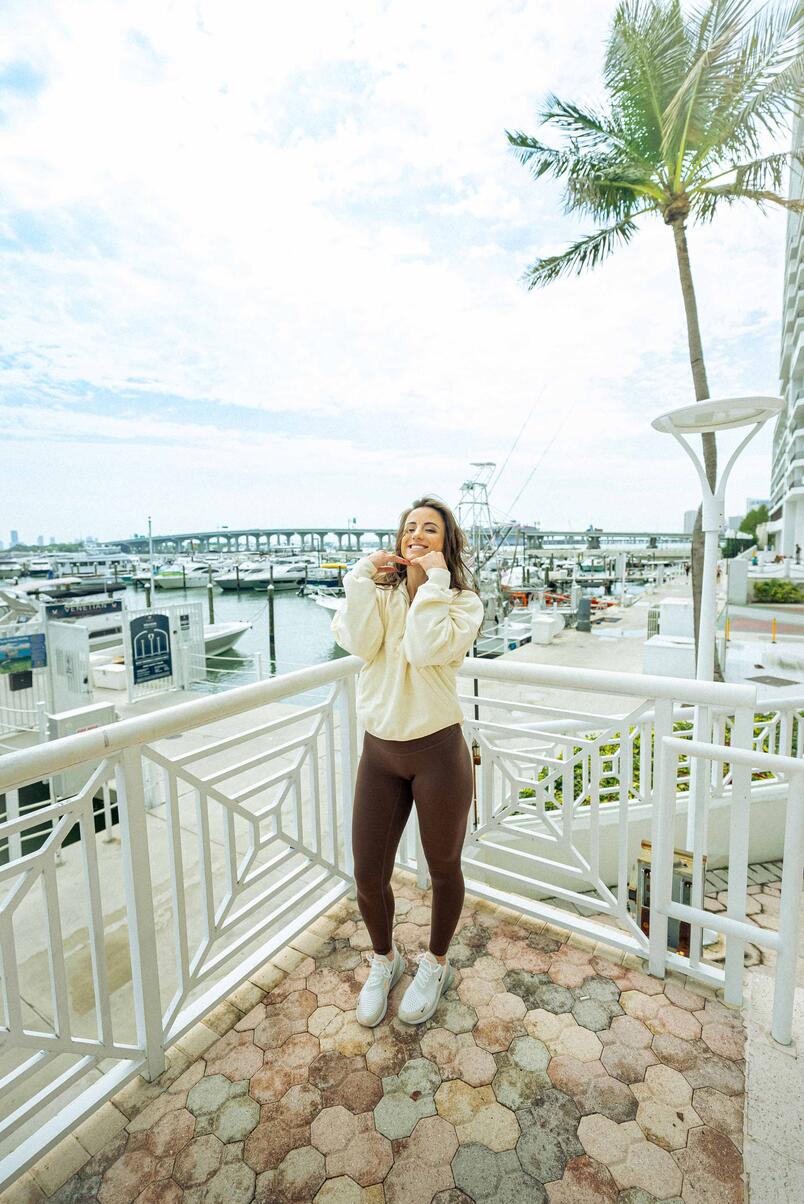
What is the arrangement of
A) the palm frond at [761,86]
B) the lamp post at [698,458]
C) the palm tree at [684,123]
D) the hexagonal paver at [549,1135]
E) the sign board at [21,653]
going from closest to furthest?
the hexagonal paver at [549,1135] → the lamp post at [698,458] → the palm frond at [761,86] → the palm tree at [684,123] → the sign board at [21,653]

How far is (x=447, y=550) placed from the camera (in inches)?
61.9

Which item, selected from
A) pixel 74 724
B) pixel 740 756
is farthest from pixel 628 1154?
pixel 74 724

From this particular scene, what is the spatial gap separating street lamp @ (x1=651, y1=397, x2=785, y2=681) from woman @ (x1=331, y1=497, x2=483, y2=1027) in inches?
69.1

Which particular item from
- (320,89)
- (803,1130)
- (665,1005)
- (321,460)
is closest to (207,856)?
(665,1005)

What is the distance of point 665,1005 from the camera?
1637 millimetres

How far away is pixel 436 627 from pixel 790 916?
1.31 metres

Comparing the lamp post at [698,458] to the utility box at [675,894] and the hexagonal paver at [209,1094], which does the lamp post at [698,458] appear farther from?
the hexagonal paver at [209,1094]

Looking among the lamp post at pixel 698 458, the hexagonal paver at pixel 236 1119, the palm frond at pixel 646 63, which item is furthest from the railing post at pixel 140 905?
the palm frond at pixel 646 63

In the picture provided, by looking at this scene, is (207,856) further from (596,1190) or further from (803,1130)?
(803,1130)

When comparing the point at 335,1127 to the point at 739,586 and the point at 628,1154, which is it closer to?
the point at 628,1154

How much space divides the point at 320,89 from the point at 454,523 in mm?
5436

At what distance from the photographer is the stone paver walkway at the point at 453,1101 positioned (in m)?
1.16

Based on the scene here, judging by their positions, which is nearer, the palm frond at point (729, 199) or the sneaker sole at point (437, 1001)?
the sneaker sole at point (437, 1001)

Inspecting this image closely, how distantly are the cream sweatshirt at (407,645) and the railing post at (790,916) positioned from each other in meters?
0.94
